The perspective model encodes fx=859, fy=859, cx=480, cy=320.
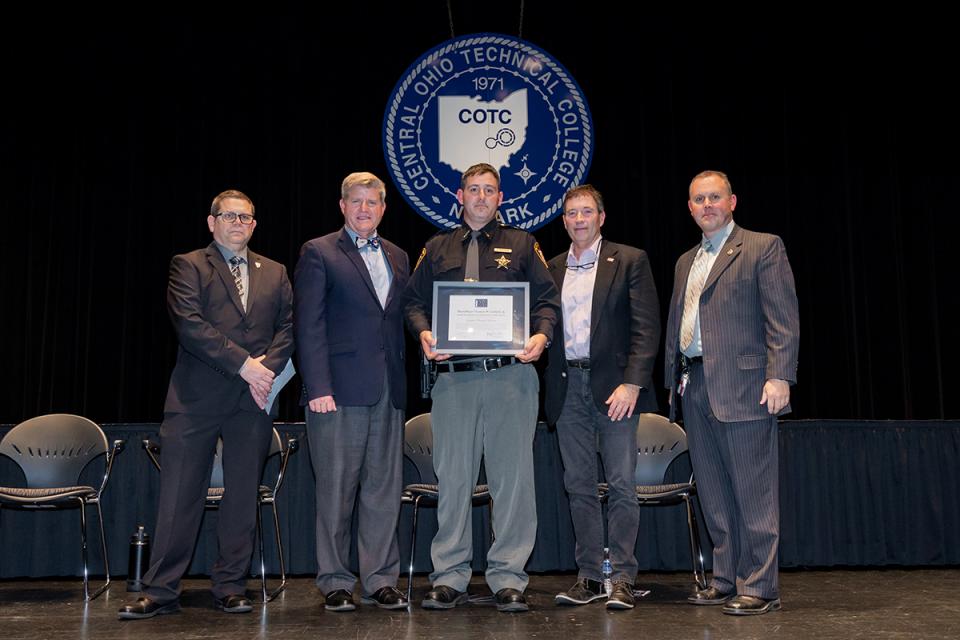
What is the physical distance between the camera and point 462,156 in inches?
247

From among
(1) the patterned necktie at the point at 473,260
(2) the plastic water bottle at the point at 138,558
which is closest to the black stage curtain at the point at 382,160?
(2) the plastic water bottle at the point at 138,558

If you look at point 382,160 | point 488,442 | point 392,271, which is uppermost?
point 382,160

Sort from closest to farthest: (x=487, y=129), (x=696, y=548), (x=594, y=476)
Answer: (x=594, y=476), (x=696, y=548), (x=487, y=129)

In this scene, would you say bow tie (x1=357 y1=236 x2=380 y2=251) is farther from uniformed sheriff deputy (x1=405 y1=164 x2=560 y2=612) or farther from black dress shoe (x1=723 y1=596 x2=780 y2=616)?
black dress shoe (x1=723 y1=596 x2=780 y2=616)

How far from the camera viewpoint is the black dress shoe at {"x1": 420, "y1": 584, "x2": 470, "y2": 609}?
3.72 m

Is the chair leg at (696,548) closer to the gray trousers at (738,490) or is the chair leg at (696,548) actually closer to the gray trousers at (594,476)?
the gray trousers at (738,490)

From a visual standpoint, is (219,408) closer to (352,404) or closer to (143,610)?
(352,404)

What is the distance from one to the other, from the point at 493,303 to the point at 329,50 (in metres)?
3.56

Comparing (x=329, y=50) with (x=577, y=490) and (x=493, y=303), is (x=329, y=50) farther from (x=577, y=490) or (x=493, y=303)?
(x=577, y=490)

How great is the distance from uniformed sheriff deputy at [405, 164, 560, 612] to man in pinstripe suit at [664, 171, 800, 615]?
29.0 inches

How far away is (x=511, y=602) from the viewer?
3658 mm

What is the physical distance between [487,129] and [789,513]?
334 centimetres

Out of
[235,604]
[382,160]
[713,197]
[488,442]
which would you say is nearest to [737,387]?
[713,197]

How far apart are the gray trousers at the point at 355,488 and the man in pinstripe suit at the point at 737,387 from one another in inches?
55.5
